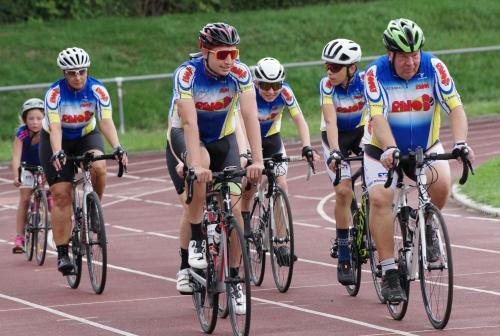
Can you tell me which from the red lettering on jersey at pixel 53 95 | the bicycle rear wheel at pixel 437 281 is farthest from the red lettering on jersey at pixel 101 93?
the bicycle rear wheel at pixel 437 281

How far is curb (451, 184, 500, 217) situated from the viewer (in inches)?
671

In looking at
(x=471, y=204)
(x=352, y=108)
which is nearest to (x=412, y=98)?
(x=352, y=108)

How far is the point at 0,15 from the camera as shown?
42.3 meters

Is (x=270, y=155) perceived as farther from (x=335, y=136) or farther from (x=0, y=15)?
(x=0, y=15)

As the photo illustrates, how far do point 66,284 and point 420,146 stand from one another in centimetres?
451

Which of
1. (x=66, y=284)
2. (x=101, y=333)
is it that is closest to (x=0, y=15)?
(x=66, y=284)

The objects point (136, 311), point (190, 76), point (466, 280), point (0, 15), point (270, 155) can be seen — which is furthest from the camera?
point (0, 15)

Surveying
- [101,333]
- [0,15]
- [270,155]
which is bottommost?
[101,333]

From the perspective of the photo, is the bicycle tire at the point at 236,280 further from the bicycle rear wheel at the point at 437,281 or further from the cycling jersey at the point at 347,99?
the cycling jersey at the point at 347,99

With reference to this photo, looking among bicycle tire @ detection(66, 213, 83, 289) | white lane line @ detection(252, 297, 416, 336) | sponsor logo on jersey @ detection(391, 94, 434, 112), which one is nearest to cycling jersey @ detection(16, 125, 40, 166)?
bicycle tire @ detection(66, 213, 83, 289)

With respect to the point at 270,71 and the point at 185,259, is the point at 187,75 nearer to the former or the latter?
the point at 185,259

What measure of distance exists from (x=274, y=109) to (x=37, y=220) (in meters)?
3.39

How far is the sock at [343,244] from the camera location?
11656 millimetres

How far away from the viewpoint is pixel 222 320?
1061 cm
